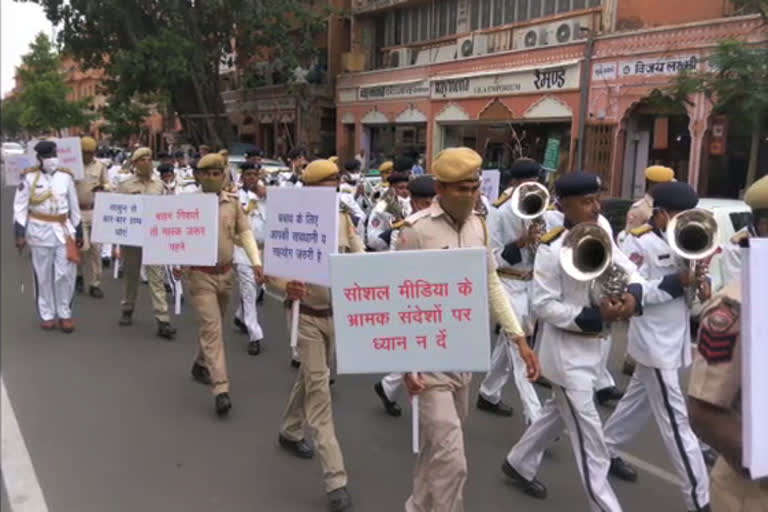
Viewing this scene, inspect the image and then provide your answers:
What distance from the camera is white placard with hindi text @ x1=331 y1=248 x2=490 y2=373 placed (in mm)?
3000

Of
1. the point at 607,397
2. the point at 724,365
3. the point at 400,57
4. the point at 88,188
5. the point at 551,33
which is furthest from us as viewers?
the point at 400,57

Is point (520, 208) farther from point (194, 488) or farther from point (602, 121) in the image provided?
point (602, 121)

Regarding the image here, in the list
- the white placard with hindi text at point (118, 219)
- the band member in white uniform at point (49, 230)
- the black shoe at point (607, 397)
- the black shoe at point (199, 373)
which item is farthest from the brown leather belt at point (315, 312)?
the band member in white uniform at point (49, 230)

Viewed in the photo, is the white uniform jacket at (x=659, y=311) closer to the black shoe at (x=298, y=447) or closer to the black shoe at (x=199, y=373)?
the black shoe at (x=298, y=447)

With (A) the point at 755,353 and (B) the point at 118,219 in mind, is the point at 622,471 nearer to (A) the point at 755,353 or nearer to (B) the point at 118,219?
(A) the point at 755,353

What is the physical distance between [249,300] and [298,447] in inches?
112

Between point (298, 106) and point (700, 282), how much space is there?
90.1ft

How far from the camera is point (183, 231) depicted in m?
5.46

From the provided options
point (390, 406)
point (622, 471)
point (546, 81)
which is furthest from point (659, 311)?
point (546, 81)

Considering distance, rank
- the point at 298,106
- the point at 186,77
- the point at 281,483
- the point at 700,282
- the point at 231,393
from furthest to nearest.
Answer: the point at 298,106
the point at 186,77
the point at 231,393
the point at 281,483
the point at 700,282

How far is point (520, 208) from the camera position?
206 inches

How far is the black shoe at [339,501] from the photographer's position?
379 centimetres

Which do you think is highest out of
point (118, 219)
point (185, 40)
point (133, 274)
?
point (185, 40)

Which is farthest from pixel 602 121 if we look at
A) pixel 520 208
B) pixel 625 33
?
pixel 520 208
